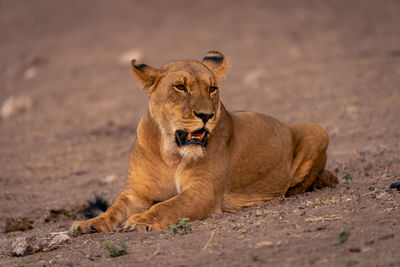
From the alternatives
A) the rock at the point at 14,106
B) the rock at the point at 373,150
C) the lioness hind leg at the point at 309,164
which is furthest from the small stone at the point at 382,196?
the rock at the point at 14,106

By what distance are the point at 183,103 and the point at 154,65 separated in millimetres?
10379

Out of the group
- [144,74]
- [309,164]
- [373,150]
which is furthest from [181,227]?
[373,150]

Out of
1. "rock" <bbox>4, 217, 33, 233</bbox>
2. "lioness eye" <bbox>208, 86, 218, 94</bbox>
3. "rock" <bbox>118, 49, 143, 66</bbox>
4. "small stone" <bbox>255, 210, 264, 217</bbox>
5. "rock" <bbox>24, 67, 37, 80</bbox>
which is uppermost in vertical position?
"rock" <bbox>118, 49, 143, 66</bbox>

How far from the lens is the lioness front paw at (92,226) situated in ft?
15.4

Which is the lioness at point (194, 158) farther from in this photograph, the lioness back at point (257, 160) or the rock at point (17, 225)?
the rock at point (17, 225)

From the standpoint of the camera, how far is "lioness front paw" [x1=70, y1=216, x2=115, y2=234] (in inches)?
185

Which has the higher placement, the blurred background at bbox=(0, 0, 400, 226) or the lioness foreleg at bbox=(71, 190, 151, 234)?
the blurred background at bbox=(0, 0, 400, 226)

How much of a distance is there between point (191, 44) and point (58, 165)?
841 centimetres

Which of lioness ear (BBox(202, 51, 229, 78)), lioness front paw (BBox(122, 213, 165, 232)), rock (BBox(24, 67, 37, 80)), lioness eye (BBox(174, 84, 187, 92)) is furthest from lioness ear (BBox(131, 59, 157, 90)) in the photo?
rock (BBox(24, 67, 37, 80))

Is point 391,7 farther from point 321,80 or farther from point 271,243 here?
point 271,243

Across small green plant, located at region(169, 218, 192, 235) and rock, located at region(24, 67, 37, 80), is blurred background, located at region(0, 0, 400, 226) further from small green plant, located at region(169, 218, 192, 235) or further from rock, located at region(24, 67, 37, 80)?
small green plant, located at region(169, 218, 192, 235)

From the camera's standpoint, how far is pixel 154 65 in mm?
15016

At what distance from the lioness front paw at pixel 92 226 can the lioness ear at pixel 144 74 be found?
4.11 feet

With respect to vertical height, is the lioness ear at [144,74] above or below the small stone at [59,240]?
above
